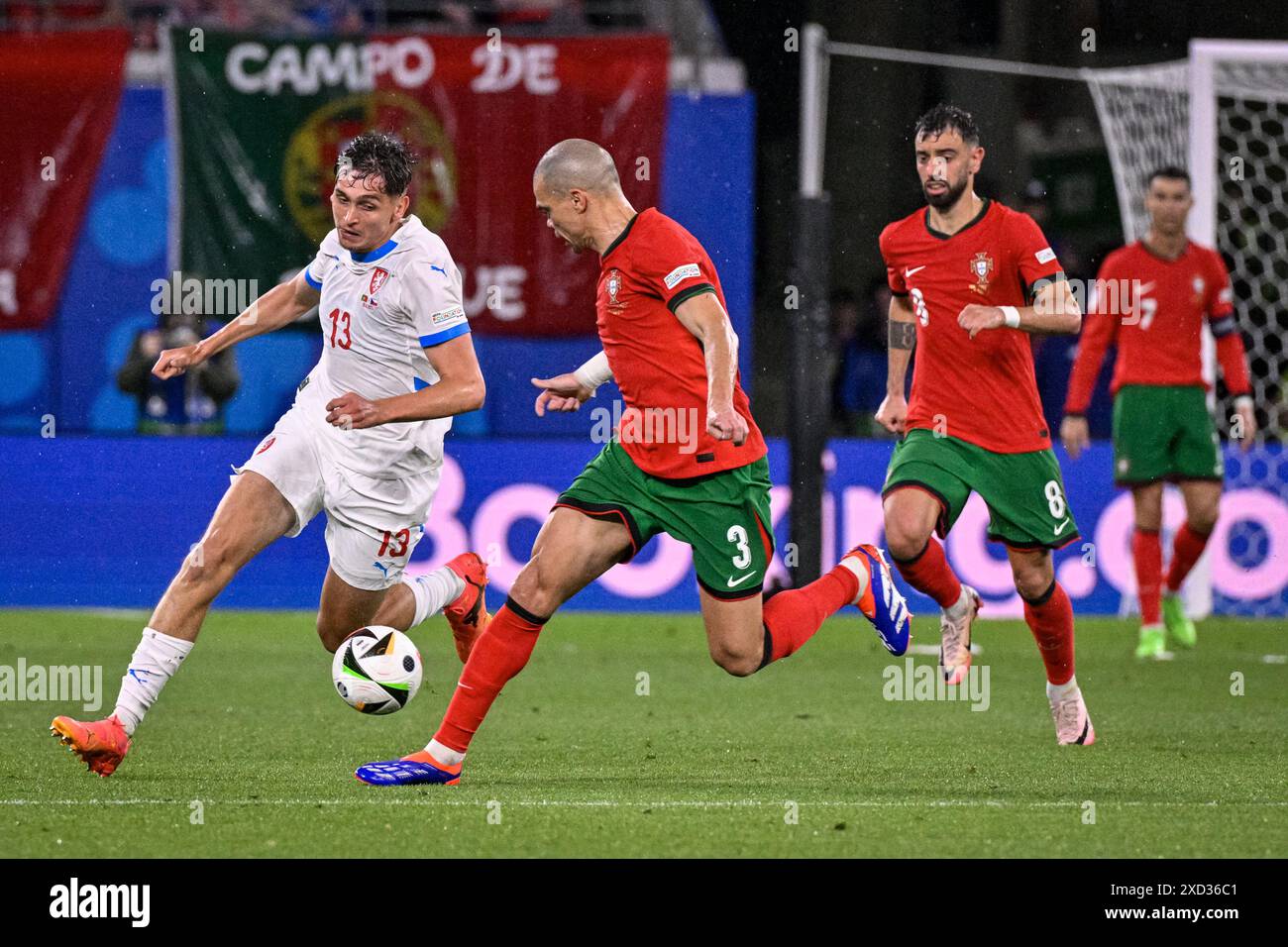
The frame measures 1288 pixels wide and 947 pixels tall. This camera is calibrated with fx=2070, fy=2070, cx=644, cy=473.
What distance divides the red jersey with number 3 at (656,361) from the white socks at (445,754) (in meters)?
1.03

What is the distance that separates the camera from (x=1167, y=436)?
10883mm

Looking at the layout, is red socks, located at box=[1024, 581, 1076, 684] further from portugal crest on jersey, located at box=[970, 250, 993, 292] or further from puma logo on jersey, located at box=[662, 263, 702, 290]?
puma logo on jersey, located at box=[662, 263, 702, 290]

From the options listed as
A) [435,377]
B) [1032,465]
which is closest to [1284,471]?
[1032,465]

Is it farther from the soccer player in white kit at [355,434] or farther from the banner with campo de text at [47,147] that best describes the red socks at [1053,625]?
the banner with campo de text at [47,147]

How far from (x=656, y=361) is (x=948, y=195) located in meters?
1.58

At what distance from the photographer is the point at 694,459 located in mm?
6227

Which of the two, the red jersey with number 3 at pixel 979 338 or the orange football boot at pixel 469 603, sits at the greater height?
the red jersey with number 3 at pixel 979 338

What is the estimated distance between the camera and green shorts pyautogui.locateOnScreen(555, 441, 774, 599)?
6.22 meters

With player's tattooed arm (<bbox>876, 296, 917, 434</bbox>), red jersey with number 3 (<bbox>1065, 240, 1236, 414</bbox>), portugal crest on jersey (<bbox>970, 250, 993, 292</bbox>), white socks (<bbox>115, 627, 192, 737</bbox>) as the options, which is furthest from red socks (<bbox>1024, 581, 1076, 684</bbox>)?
red jersey with number 3 (<bbox>1065, 240, 1236, 414</bbox>)

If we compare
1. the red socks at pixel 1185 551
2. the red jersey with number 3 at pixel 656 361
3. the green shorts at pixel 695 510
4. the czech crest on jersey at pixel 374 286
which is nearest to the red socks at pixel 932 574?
the green shorts at pixel 695 510

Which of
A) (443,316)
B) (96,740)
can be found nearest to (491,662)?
(443,316)

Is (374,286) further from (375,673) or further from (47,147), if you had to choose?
(47,147)

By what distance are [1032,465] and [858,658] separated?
399cm

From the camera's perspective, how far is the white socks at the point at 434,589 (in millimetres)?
7320
